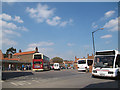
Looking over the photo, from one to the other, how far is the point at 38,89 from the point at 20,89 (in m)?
1.13

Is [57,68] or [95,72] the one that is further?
[57,68]

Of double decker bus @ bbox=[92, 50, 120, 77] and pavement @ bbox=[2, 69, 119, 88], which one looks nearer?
pavement @ bbox=[2, 69, 119, 88]

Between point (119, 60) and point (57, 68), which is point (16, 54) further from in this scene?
point (119, 60)

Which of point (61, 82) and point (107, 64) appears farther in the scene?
point (107, 64)

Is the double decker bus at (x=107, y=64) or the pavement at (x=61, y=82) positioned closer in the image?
the pavement at (x=61, y=82)

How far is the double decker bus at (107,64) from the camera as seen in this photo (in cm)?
1311

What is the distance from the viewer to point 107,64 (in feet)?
44.8

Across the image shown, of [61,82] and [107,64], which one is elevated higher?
[107,64]

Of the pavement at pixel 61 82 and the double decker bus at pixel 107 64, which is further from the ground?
the double decker bus at pixel 107 64

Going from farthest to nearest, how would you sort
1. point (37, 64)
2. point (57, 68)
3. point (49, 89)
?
point (57, 68) → point (37, 64) → point (49, 89)

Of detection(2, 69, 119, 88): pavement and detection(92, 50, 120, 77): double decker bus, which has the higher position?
detection(92, 50, 120, 77): double decker bus

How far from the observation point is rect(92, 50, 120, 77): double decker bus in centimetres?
1311

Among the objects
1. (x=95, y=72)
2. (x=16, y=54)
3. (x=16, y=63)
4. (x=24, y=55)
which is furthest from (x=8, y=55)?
(x=95, y=72)

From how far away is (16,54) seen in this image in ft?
277
